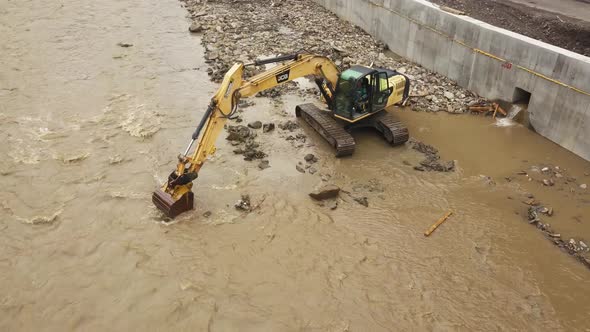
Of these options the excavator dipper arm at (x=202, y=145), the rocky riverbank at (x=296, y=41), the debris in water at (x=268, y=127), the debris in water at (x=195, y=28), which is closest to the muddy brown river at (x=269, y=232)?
the debris in water at (x=268, y=127)

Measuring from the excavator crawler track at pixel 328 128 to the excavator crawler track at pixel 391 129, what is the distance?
3.14 ft

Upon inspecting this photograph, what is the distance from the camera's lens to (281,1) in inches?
838

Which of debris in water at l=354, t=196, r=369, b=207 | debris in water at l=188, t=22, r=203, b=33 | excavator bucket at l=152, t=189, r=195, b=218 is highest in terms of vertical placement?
debris in water at l=188, t=22, r=203, b=33

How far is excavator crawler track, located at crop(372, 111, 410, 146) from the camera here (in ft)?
34.7

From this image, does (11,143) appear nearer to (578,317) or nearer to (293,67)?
(293,67)

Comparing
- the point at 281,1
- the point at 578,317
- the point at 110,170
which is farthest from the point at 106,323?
the point at 281,1

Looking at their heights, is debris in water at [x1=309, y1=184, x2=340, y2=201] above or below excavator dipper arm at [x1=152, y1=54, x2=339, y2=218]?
below

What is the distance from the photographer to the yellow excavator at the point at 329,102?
307 inches

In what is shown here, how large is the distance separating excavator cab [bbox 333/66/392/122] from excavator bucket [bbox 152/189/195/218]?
4348mm

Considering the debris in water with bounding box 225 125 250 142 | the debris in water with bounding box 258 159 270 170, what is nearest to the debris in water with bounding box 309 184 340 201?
the debris in water with bounding box 258 159 270 170

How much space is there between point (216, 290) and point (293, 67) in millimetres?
4946

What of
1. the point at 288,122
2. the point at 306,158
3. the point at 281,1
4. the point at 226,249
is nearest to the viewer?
the point at 226,249

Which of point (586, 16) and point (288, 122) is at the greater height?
point (586, 16)

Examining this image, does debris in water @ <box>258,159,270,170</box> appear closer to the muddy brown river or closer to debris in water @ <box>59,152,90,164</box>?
the muddy brown river
